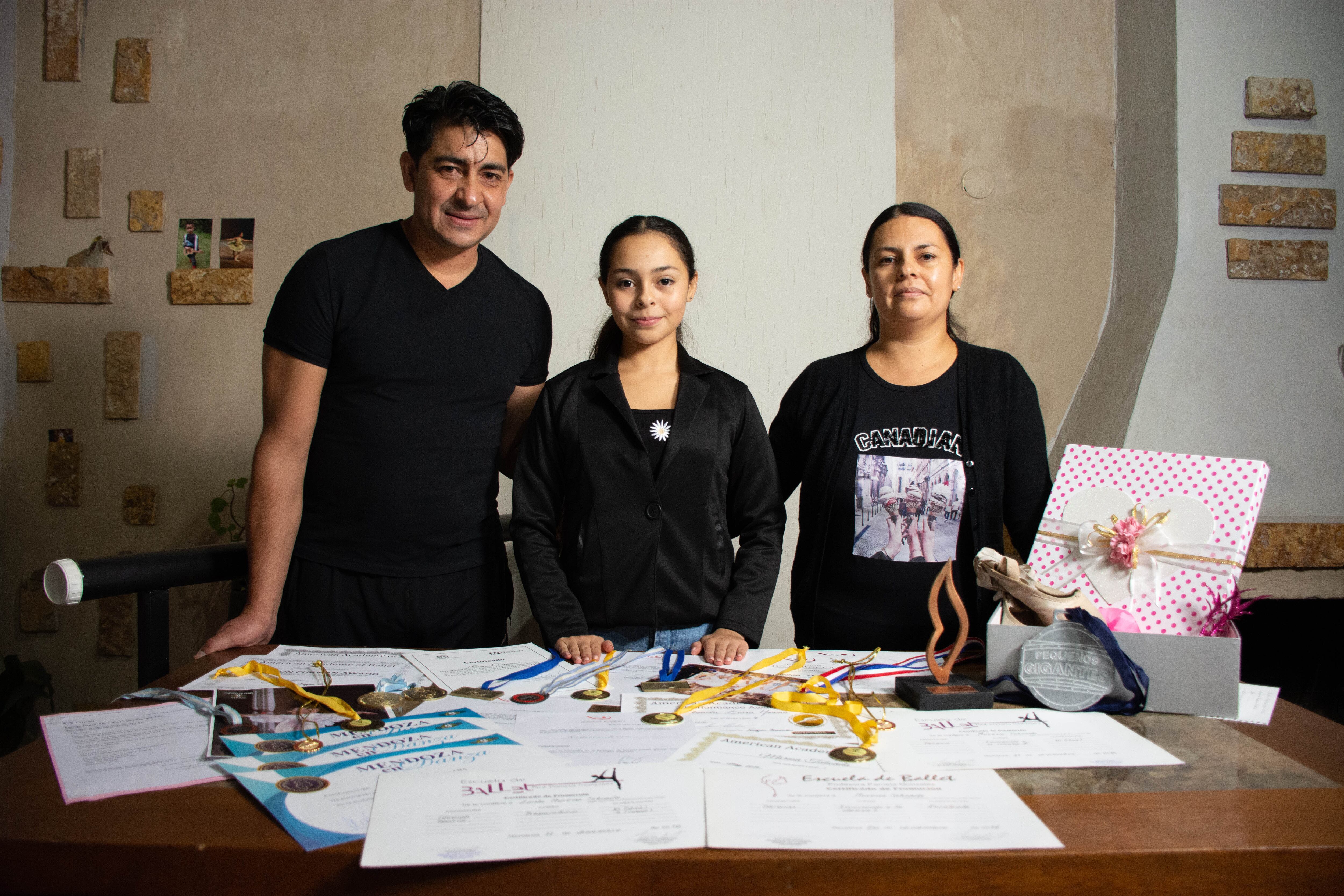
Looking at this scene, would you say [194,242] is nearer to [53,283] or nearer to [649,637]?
[53,283]

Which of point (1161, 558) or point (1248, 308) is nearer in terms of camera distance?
point (1161, 558)

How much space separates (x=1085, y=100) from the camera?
2971 mm

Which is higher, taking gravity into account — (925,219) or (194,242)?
(194,242)

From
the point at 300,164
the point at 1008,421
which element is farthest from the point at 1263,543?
the point at 300,164

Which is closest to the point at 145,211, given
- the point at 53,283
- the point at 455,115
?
the point at 53,283

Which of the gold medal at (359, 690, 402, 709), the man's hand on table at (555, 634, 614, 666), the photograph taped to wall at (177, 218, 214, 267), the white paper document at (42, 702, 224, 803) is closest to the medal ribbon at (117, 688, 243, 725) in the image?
the white paper document at (42, 702, 224, 803)

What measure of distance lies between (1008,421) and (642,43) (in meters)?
2.02

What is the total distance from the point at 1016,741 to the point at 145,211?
3070 mm

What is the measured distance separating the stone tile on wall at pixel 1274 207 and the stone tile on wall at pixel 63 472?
3.79 meters

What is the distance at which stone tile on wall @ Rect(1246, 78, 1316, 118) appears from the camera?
2621 millimetres

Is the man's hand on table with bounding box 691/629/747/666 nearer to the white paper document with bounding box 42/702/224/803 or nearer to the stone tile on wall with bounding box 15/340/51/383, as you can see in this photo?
the white paper document with bounding box 42/702/224/803

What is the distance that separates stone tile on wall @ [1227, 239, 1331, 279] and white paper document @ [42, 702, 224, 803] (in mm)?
2963

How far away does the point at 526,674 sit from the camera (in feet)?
3.59

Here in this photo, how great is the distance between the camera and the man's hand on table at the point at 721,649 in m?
1.18
